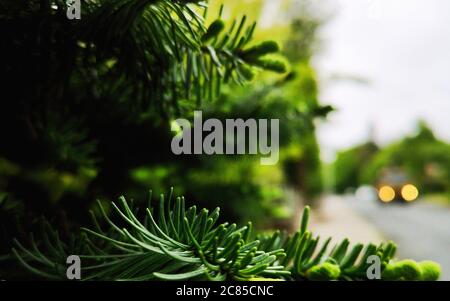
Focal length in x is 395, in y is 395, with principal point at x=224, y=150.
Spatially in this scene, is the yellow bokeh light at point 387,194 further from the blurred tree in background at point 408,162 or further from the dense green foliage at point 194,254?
the dense green foliage at point 194,254

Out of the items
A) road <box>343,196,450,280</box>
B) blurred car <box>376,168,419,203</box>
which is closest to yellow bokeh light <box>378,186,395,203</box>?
blurred car <box>376,168,419,203</box>

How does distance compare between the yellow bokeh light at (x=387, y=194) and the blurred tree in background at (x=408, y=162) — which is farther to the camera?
the blurred tree in background at (x=408, y=162)

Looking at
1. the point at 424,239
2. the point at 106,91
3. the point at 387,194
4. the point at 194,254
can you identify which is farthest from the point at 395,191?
the point at 194,254

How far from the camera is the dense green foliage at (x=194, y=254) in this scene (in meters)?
0.34

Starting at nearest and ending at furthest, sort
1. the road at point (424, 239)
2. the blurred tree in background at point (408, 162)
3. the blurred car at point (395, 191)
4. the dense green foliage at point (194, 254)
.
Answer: the dense green foliage at point (194, 254) → the road at point (424, 239) → the blurred car at point (395, 191) → the blurred tree in background at point (408, 162)

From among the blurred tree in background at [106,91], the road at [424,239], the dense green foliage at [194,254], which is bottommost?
the road at [424,239]

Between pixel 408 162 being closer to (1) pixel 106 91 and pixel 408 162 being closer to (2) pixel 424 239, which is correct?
(2) pixel 424 239

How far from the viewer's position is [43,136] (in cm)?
57

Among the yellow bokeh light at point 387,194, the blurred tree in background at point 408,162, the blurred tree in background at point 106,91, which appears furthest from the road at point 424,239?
the blurred tree in background at point 408,162

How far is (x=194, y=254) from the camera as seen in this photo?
0.36 metres

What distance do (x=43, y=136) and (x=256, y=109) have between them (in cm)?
37

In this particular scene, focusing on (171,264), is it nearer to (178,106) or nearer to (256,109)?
(178,106)

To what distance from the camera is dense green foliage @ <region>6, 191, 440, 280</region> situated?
341mm
